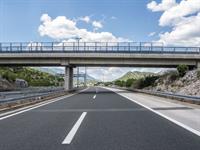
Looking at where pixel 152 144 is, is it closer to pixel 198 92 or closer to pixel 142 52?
pixel 198 92

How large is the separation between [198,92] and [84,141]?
111ft

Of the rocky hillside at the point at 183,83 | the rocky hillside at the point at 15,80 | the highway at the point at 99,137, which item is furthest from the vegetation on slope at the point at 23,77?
the highway at the point at 99,137

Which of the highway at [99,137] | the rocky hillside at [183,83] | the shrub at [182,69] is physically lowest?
the highway at [99,137]

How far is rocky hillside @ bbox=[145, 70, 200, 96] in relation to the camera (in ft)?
134

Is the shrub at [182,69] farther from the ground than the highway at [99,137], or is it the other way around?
the shrub at [182,69]

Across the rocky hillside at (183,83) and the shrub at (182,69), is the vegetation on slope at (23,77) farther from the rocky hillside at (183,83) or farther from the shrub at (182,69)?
the shrub at (182,69)

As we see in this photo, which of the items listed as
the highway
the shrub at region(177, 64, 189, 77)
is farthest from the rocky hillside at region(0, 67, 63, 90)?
the highway

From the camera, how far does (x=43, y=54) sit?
151ft

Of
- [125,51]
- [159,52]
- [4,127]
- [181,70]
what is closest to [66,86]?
[125,51]

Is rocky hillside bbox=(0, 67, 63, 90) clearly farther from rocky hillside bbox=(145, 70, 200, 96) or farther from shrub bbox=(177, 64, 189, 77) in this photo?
shrub bbox=(177, 64, 189, 77)

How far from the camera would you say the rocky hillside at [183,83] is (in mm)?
40756

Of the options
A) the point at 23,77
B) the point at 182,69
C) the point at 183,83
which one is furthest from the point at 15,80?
the point at 183,83

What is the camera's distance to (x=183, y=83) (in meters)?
48.5

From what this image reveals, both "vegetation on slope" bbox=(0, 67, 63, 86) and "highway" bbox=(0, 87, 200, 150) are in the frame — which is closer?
"highway" bbox=(0, 87, 200, 150)
